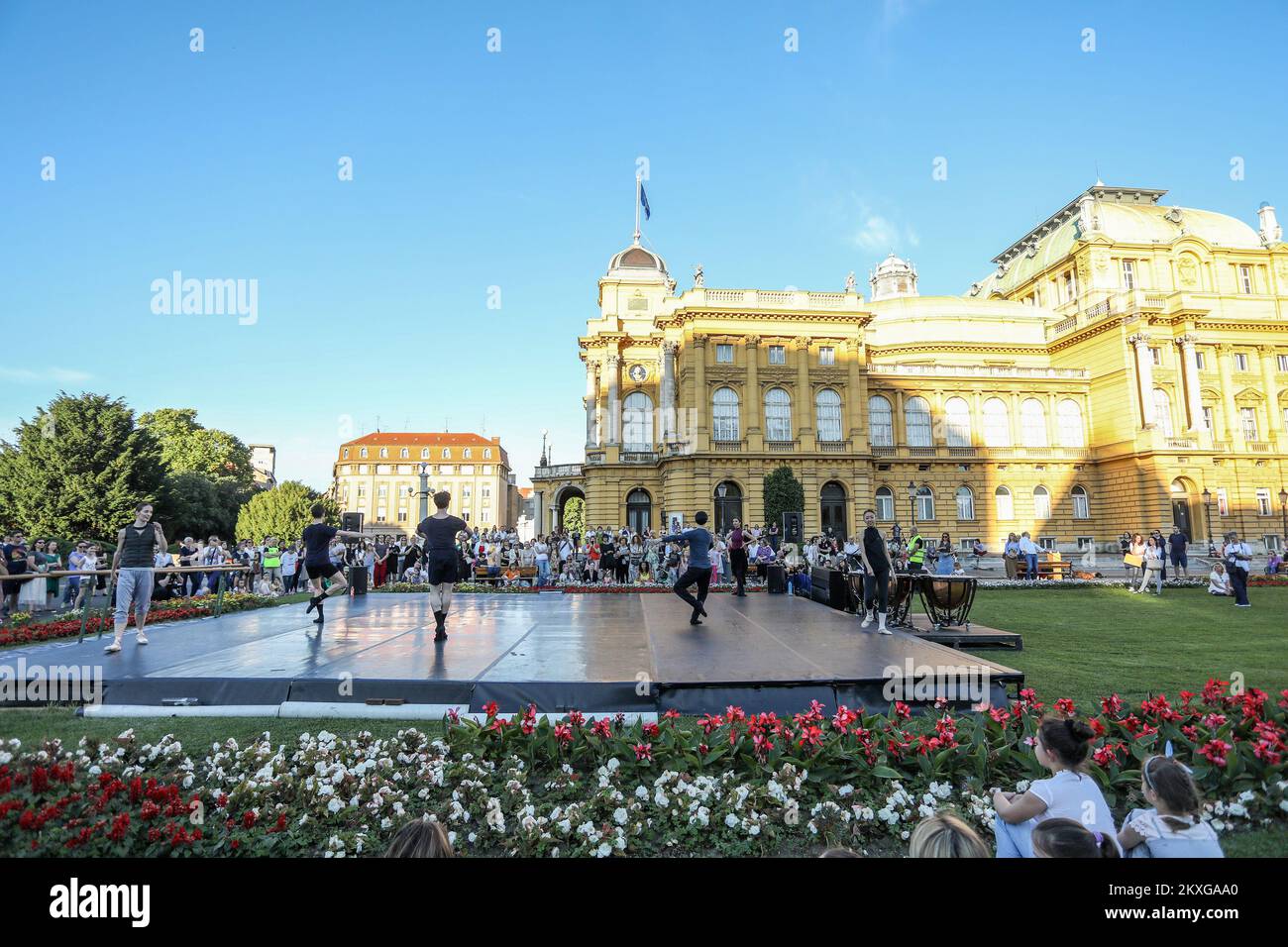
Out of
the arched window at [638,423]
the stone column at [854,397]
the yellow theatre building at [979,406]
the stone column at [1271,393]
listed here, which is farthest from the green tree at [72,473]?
the stone column at [1271,393]

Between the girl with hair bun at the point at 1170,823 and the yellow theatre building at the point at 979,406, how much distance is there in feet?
124

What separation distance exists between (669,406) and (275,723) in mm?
39749

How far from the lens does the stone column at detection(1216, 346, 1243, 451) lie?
45.4 m

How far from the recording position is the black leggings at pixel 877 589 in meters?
9.91

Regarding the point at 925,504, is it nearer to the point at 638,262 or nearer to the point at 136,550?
the point at 638,262

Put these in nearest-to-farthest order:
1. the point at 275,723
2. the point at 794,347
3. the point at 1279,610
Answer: the point at 275,723 → the point at 1279,610 → the point at 794,347

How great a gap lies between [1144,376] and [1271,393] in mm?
11677

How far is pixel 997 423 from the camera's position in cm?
4731

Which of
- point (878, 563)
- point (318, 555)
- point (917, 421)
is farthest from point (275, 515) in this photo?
point (878, 563)

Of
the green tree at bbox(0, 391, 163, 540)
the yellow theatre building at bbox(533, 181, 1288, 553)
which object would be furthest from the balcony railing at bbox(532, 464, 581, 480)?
the green tree at bbox(0, 391, 163, 540)

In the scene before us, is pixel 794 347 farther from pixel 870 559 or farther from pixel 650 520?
pixel 870 559

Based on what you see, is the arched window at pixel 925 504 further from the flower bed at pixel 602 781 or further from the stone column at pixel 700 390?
the flower bed at pixel 602 781
